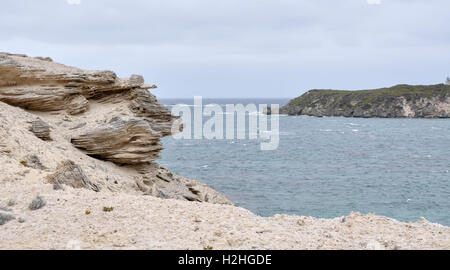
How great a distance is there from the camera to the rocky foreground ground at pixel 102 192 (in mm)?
11867

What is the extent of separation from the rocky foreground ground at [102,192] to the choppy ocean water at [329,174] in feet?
54.0

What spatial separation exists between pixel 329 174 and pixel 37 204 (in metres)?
48.0

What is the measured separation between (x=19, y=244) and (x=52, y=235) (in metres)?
0.84

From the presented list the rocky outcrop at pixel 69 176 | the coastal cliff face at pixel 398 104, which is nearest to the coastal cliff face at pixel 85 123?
the rocky outcrop at pixel 69 176

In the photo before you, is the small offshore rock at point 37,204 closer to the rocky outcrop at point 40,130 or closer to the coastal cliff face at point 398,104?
the rocky outcrop at point 40,130

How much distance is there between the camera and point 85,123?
90.6 feet

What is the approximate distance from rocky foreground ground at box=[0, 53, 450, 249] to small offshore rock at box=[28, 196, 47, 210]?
0.04m

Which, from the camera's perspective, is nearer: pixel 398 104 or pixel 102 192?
pixel 102 192

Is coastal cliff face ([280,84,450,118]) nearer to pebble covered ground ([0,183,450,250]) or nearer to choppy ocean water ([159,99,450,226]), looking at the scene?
choppy ocean water ([159,99,450,226])

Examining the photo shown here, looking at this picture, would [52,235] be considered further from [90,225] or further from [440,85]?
[440,85]

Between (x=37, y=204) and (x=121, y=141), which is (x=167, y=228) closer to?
(x=37, y=204)

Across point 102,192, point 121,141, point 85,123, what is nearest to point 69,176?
point 102,192

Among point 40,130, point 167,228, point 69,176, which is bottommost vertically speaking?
point 167,228
